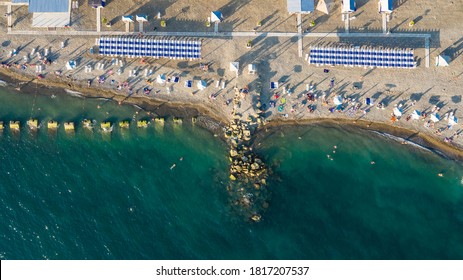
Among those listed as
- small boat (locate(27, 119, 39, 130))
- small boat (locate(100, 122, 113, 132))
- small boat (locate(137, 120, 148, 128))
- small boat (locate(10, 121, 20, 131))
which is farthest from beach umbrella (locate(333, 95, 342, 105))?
small boat (locate(10, 121, 20, 131))

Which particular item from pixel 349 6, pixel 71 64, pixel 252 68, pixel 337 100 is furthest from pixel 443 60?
pixel 71 64

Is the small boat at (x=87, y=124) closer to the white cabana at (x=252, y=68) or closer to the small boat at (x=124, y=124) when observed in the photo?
the small boat at (x=124, y=124)

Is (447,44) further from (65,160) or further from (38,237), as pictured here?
(38,237)

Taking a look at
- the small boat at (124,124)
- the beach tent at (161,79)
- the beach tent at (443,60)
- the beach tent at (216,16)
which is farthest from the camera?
the small boat at (124,124)

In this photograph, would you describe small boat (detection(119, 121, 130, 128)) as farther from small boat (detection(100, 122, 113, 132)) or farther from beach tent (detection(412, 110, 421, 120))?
beach tent (detection(412, 110, 421, 120))

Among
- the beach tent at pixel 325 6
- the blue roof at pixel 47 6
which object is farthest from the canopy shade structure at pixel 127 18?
the beach tent at pixel 325 6

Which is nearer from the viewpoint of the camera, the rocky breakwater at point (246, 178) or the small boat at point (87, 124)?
the rocky breakwater at point (246, 178)
